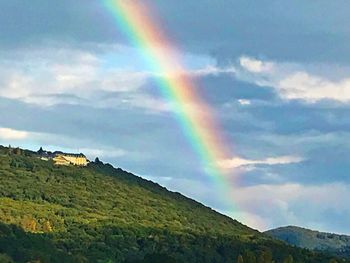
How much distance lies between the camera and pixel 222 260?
449ft

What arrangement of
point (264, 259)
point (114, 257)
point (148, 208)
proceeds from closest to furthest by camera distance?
point (264, 259) < point (114, 257) < point (148, 208)

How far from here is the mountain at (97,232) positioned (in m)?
99.6

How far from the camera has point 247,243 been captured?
151m

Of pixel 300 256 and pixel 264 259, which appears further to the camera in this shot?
pixel 300 256

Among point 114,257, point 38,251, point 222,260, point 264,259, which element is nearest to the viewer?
point 38,251

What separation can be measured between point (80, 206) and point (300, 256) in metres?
55.6

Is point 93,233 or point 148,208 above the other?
point 148,208

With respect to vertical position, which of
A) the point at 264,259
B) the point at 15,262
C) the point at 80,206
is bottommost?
the point at 15,262

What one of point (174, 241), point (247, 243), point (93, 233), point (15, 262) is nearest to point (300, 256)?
point (247, 243)

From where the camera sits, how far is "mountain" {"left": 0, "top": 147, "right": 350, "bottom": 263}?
327 ft

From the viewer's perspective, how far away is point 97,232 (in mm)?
141000

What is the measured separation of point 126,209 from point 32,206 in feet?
106

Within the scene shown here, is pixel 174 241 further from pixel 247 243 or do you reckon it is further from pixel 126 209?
pixel 126 209

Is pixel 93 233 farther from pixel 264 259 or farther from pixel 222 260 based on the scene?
pixel 264 259
